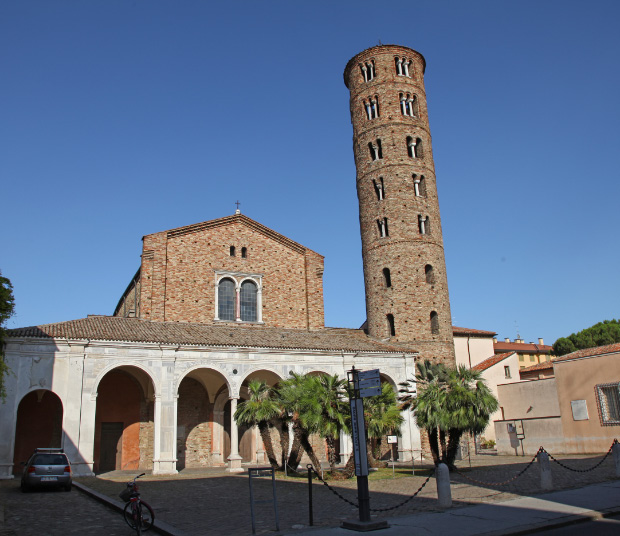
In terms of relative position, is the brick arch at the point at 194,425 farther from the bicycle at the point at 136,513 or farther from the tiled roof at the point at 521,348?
the tiled roof at the point at 521,348

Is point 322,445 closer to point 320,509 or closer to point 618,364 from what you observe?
point 618,364

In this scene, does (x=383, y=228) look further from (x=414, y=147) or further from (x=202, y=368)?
(x=202, y=368)

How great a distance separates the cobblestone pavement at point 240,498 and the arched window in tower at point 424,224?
1474cm

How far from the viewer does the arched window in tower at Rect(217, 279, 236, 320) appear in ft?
95.1

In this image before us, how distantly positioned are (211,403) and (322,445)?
19.4 ft

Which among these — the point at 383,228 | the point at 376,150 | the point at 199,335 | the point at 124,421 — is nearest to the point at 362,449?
the point at 199,335

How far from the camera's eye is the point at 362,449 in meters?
9.47

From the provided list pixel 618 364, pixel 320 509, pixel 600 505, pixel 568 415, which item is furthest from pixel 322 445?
pixel 600 505

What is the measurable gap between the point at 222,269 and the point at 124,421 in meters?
8.96

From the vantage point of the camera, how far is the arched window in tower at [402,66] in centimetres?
3425

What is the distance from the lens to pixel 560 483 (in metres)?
14.8

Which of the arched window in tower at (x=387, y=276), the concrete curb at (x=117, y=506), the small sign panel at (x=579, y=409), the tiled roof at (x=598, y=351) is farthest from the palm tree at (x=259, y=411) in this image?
the tiled roof at (x=598, y=351)

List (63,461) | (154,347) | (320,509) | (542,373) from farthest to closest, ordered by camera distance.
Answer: (542,373), (154,347), (63,461), (320,509)

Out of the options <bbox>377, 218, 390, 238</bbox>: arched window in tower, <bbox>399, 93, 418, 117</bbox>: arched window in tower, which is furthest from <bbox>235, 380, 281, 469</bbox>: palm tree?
<bbox>399, 93, 418, 117</bbox>: arched window in tower
